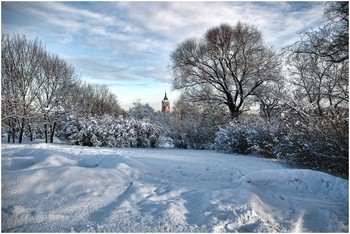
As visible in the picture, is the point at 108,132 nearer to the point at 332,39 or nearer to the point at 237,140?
the point at 237,140

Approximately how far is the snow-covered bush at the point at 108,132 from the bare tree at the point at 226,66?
6.77 m

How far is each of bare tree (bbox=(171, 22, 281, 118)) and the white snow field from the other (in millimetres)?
13867

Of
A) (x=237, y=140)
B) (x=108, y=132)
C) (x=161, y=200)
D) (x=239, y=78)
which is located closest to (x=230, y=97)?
(x=239, y=78)

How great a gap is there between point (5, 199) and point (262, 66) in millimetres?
18125

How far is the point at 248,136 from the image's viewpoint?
11.6 meters

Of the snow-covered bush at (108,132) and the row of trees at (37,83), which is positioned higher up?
the row of trees at (37,83)

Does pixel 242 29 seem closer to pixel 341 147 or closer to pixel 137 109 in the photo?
pixel 137 109

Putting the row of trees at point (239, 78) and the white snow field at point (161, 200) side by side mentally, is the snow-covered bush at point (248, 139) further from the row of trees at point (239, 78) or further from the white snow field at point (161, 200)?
the white snow field at point (161, 200)

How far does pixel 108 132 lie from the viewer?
1406 cm

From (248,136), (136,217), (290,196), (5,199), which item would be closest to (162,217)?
(136,217)

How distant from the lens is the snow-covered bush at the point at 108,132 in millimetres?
13992

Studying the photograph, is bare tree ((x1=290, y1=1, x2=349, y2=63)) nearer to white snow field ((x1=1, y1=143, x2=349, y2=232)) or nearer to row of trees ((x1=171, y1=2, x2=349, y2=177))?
row of trees ((x1=171, y1=2, x2=349, y2=177))

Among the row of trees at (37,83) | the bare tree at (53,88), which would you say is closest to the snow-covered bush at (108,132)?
the row of trees at (37,83)

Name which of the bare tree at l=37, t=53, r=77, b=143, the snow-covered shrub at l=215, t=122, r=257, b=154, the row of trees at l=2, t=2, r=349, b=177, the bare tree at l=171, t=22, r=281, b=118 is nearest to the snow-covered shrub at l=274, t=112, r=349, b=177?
the row of trees at l=2, t=2, r=349, b=177
